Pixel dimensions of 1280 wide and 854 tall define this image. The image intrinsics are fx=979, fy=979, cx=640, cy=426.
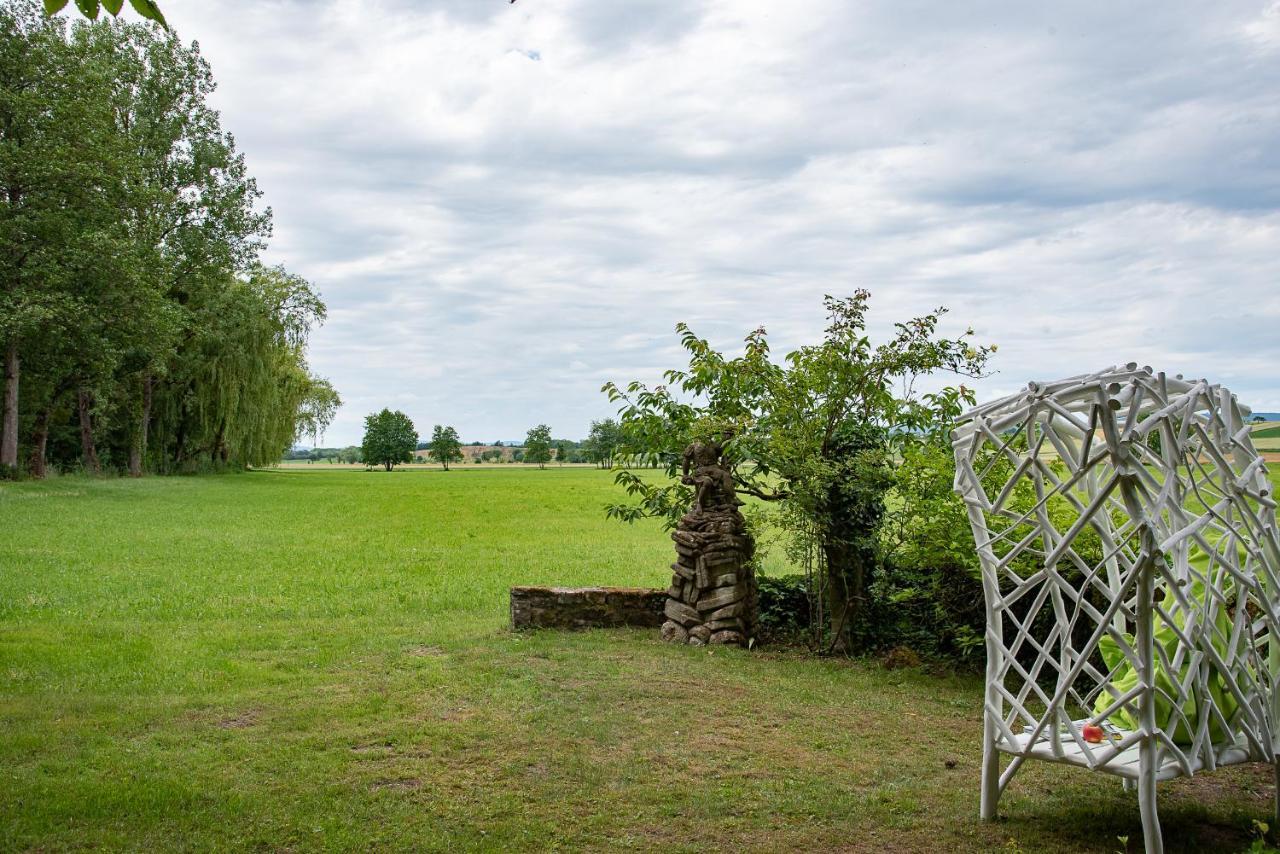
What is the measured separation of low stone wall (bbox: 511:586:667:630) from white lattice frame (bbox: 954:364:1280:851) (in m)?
6.01

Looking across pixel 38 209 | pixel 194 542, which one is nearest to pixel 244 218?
pixel 38 209

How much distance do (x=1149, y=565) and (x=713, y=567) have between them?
6205 mm

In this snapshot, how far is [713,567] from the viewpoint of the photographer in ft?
31.6

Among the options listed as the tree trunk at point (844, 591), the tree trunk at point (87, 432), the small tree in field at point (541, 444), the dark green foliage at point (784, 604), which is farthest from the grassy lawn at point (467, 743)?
the small tree in field at point (541, 444)

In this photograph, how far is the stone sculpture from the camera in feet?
31.4

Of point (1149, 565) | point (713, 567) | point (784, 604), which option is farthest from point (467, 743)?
point (784, 604)

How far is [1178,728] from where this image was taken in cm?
412

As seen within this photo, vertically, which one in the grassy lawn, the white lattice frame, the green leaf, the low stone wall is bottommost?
the grassy lawn

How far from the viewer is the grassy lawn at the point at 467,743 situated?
15.5 feet

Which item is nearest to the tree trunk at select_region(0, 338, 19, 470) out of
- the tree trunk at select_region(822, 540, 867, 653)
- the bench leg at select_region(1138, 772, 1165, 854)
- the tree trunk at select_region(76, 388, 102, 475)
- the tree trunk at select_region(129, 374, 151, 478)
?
the tree trunk at select_region(76, 388, 102, 475)

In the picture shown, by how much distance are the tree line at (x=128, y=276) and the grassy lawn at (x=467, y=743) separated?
20014 mm

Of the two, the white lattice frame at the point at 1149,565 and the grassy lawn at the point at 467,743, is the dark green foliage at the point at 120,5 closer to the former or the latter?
the grassy lawn at the point at 467,743

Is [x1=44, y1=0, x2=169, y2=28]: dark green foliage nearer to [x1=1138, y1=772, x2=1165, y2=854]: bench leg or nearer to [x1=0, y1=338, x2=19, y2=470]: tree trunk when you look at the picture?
[x1=1138, y1=772, x2=1165, y2=854]: bench leg

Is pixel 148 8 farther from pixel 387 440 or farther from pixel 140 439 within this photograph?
pixel 387 440
